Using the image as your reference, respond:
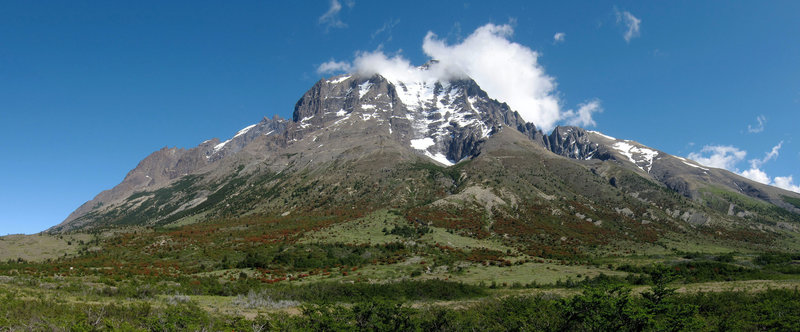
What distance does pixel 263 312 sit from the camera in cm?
3086

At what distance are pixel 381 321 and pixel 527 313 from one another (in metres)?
11.1

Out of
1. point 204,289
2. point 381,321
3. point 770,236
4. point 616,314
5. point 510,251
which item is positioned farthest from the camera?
point 770,236

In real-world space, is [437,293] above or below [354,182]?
below

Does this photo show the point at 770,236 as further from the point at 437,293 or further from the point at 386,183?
the point at 437,293

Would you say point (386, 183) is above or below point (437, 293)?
above

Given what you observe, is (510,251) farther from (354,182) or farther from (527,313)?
(354,182)

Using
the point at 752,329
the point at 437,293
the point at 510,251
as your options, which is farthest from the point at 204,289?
the point at 510,251

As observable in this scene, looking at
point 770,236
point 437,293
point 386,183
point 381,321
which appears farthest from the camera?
point 386,183

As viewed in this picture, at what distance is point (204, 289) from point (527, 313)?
116ft

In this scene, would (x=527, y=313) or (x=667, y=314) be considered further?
(x=527, y=313)

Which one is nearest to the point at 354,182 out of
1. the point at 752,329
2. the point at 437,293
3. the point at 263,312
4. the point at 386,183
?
the point at 386,183

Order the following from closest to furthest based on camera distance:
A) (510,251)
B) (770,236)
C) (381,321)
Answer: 1. (381,321)
2. (510,251)
3. (770,236)

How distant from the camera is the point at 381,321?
25.8m

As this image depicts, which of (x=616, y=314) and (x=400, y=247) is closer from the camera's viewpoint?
(x=616, y=314)
